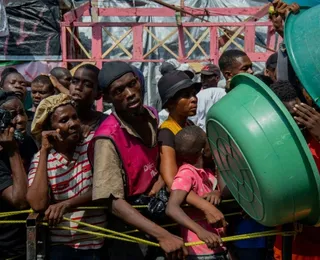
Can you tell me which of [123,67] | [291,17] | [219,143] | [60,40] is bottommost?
[60,40]

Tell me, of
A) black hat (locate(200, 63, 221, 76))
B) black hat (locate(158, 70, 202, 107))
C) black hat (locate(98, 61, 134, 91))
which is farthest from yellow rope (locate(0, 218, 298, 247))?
black hat (locate(200, 63, 221, 76))

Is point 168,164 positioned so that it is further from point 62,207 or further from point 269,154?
point 269,154

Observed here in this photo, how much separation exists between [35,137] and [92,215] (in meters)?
0.64

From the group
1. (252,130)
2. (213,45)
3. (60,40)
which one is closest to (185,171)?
(252,130)

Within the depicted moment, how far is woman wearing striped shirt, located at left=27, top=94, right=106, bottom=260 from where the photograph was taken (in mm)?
3649

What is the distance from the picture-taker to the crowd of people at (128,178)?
3.52m

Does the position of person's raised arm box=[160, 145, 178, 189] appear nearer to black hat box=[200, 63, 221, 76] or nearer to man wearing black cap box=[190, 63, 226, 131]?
man wearing black cap box=[190, 63, 226, 131]

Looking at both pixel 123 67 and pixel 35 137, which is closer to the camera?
pixel 123 67

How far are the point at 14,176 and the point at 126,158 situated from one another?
25.7 inches

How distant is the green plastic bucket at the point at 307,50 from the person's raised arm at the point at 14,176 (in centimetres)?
162

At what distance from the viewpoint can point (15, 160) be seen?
3746 mm

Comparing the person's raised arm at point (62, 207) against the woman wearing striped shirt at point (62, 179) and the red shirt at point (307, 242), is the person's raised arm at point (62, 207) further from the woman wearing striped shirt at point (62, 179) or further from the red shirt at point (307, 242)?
the red shirt at point (307, 242)

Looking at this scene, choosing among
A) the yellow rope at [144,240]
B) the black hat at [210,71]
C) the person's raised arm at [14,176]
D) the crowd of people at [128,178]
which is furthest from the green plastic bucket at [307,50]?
the black hat at [210,71]

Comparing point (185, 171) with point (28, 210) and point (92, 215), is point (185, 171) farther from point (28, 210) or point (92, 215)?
point (28, 210)
